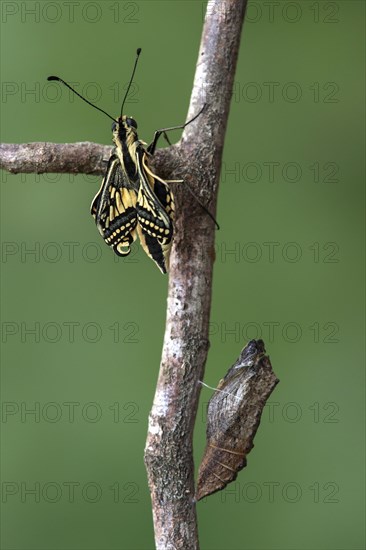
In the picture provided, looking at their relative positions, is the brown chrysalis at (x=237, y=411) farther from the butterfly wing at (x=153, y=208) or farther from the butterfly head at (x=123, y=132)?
the butterfly head at (x=123, y=132)

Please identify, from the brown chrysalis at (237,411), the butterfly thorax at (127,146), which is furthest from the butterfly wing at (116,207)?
the brown chrysalis at (237,411)

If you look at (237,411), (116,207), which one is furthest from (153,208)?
(237,411)

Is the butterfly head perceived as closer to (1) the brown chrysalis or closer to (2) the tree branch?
(2) the tree branch

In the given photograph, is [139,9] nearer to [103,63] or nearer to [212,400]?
[103,63]

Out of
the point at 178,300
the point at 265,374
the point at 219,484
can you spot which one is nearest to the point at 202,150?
the point at 178,300

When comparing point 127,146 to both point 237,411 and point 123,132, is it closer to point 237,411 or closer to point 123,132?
point 123,132

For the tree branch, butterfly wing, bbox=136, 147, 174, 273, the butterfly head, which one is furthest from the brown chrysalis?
the butterfly head
